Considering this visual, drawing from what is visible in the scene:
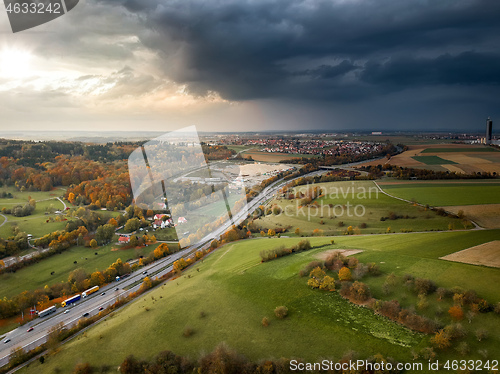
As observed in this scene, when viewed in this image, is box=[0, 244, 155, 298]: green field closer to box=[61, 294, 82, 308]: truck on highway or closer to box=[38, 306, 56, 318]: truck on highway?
box=[61, 294, 82, 308]: truck on highway

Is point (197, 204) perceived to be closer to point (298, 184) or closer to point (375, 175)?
point (298, 184)

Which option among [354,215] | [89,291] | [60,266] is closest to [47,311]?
[89,291]

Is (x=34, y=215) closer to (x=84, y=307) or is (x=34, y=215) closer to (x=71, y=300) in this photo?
(x=71, y=300)

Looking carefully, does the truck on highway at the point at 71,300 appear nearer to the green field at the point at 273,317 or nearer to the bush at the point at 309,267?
the green field at the point at 273,317

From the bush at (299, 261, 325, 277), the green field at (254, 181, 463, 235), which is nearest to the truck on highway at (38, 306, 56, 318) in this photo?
the bush at (299, 261, 325, 277)

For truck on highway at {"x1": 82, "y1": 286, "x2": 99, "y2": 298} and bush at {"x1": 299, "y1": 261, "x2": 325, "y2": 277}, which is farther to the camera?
truck on highway at {"x1": 82, "y1": 286, "x2": 99, "y2": 298}

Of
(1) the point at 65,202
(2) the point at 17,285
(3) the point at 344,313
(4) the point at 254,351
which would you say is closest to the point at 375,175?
(3) the point at 344,313

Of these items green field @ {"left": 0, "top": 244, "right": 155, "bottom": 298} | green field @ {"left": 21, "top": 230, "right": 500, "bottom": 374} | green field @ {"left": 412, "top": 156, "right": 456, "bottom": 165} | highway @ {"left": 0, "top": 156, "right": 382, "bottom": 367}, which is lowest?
highway @ {"left": 0, "top": 156, "right": 382, "bottom": 367}
